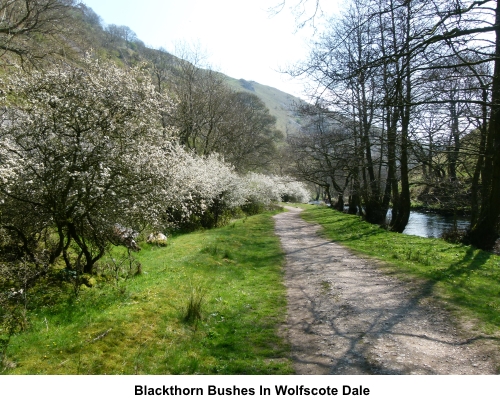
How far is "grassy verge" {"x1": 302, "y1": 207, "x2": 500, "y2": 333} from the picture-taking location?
630cm

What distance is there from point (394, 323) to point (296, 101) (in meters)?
15.6

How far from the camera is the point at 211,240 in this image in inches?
572

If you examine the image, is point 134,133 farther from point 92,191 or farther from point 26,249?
point 26,249

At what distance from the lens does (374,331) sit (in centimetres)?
551

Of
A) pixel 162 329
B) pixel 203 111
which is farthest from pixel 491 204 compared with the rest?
pixel 203 111

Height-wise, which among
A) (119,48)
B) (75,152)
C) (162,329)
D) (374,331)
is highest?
(119,48)

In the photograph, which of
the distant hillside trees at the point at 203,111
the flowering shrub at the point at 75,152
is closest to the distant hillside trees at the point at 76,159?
the flowering shrub at the point at 75,152

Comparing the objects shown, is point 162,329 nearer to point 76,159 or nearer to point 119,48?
point 76,159

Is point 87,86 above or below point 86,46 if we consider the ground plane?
below

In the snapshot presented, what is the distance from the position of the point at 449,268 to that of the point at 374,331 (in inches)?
194

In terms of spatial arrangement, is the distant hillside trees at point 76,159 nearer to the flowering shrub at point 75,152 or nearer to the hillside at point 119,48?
the flowering shrub at point 75,152

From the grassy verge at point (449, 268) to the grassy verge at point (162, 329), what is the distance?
3453 mm

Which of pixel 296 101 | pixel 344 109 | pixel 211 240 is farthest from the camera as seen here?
pixel 296 101
